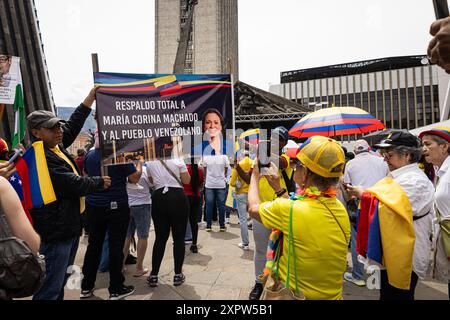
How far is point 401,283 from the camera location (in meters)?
2.23

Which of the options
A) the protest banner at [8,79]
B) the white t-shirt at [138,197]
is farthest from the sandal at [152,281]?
the protest banner at [8,79]

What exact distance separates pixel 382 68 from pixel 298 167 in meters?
79.5

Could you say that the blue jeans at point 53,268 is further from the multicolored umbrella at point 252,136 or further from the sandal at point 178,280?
the multicolored umbrella at point 252,136

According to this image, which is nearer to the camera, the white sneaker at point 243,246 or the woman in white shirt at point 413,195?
the woman in white shirt at point 413,195

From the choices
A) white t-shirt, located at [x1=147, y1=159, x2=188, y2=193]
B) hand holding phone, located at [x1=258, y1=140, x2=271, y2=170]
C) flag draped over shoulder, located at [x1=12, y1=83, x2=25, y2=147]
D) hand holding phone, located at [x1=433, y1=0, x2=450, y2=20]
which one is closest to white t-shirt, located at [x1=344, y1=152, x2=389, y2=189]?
hand holding phone, located at [x1=258, y1=140, x2=271, y2=170]

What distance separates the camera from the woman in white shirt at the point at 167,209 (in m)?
3.82

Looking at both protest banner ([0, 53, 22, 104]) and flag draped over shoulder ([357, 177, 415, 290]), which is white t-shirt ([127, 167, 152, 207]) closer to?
flag draped over shoulder ([357, 177, 415, 290])

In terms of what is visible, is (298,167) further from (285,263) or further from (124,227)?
(124,227)

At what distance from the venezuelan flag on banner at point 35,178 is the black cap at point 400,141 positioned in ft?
9.49

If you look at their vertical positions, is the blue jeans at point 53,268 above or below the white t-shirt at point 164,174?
below

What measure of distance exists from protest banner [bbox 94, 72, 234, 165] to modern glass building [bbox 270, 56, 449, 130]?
6903 centimetres

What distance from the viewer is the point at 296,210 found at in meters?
1.74

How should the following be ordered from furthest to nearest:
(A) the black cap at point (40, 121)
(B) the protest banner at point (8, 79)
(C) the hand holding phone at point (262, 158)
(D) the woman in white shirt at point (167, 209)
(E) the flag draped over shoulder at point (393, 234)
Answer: (B) the protest banner at point (8, 79)
(D) the woman in white shirt at point (167, 209)
(A) the black cap at point (40, 121)
(C) the hand holding phone at point (262, 158)
(E) the flag draped over shoulder at point (393, 234)

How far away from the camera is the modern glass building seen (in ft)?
210
